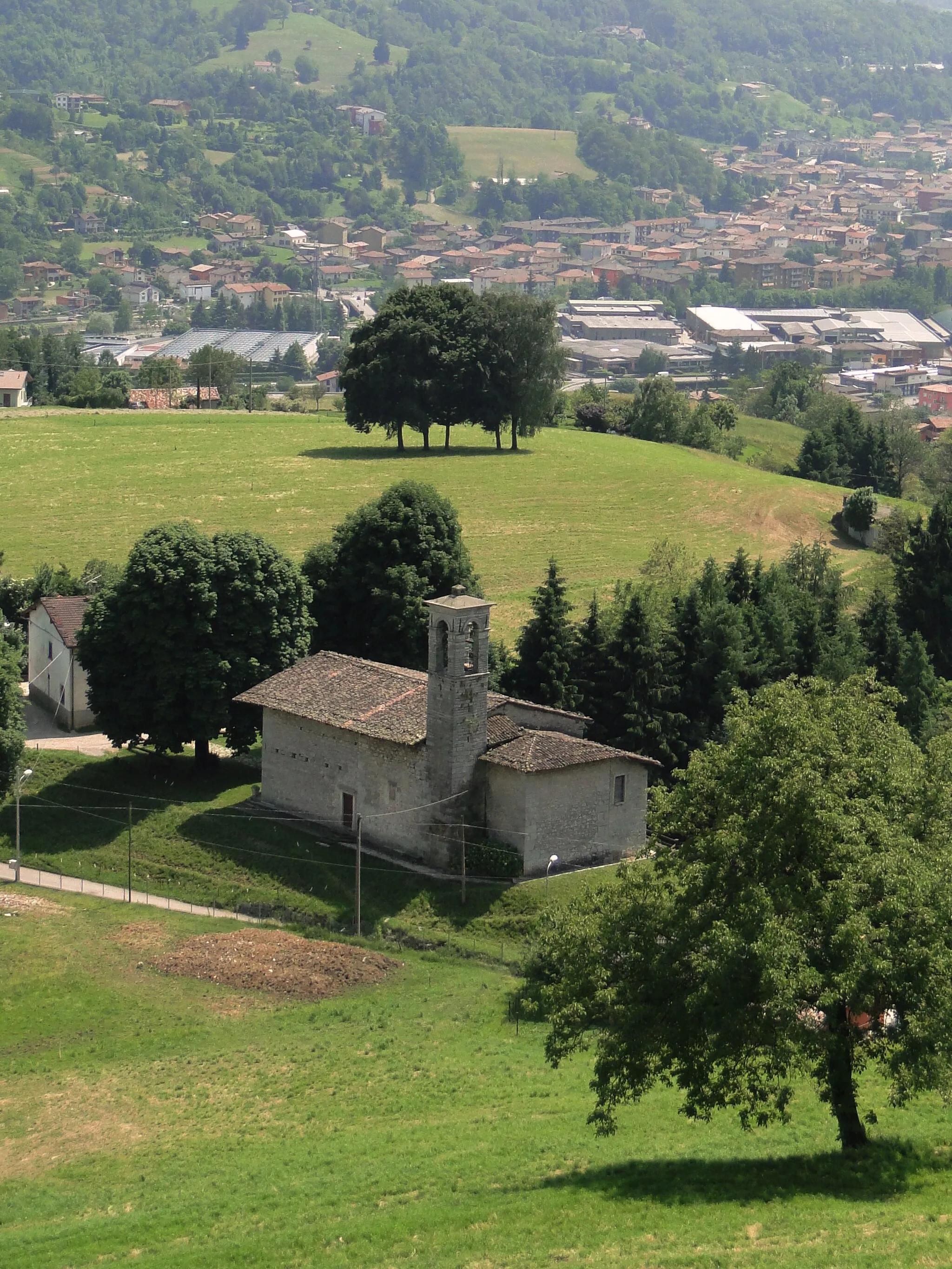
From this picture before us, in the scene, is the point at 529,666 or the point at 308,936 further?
the point at 529,666

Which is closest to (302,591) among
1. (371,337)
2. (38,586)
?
(38,586)

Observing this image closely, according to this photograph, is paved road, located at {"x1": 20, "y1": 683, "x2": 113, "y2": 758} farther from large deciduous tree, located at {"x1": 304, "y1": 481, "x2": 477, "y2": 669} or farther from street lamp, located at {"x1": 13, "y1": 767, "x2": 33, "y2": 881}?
large deciduous tree, located at {"x1": 304, "y1": 481, "x2": 477, "y2": 669}

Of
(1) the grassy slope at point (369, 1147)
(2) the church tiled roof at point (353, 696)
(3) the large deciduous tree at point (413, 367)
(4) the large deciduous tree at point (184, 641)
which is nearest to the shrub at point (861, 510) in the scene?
(3) the large deciduous tree at point (413, 367)

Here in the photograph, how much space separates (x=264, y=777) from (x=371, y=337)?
4347cm

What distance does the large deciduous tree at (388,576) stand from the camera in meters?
52.2

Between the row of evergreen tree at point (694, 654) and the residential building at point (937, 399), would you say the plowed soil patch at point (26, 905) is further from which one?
the residential building at point (937, 399)

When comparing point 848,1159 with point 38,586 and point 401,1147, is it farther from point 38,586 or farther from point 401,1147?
point 38,586

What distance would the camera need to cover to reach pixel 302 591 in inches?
1991

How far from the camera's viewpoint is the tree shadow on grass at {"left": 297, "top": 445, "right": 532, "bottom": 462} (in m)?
86.2

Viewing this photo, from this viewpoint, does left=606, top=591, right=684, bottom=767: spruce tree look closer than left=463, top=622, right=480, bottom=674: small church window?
No

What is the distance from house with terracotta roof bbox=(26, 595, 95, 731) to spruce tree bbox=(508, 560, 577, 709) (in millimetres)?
11996

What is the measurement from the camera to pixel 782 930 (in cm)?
2467

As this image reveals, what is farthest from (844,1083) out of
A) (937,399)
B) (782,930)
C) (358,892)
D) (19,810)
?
(937,399)

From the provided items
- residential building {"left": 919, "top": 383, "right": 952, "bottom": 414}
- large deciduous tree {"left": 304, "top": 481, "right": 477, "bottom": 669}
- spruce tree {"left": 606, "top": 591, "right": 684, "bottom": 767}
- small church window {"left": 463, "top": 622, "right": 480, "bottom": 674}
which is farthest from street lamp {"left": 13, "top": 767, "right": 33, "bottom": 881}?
residential building {"left": 919, "top": 383, "right": 952, "bottom": 414}
